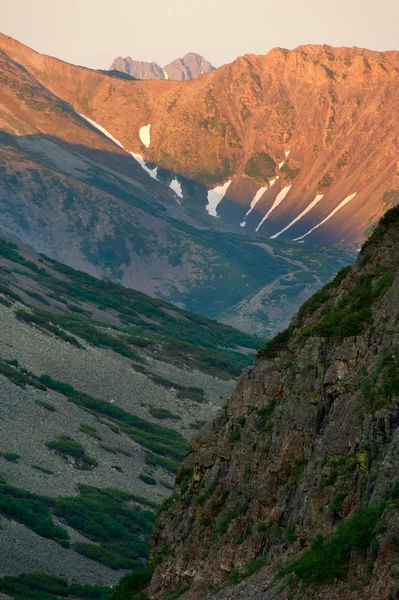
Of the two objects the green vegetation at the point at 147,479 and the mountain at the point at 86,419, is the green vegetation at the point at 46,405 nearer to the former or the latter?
the mountain at the point at 86,419

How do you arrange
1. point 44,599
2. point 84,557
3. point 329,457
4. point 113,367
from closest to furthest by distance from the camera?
point 329,457 → point 44,599 → point 84,557 → point 113,367

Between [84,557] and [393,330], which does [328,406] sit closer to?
[393,330]

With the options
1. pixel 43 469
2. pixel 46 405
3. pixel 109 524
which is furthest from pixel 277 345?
pixel 46 405

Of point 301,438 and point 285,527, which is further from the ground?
point 301,438

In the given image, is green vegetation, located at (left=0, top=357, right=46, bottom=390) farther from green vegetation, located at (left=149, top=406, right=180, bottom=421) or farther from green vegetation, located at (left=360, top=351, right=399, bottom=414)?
green vegetation, located at (left=360, top=351, right=399, bottom=414)

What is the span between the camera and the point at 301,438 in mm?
26281

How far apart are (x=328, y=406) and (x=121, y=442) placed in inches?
2365

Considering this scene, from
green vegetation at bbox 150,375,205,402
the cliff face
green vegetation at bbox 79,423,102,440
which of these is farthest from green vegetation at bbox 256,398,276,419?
green vegetation at bbox 150,375,205,402

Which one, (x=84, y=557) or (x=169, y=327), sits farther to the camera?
(x=169, y=327)

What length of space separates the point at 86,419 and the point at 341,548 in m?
67.6

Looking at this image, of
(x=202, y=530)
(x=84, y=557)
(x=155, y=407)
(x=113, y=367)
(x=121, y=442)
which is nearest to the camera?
(x=202, y=530)

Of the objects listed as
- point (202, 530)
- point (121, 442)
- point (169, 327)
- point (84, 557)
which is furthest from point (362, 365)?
point (169, 327)

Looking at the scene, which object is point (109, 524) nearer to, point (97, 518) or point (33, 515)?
point (97, 518)

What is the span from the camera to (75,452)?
73625 mm
